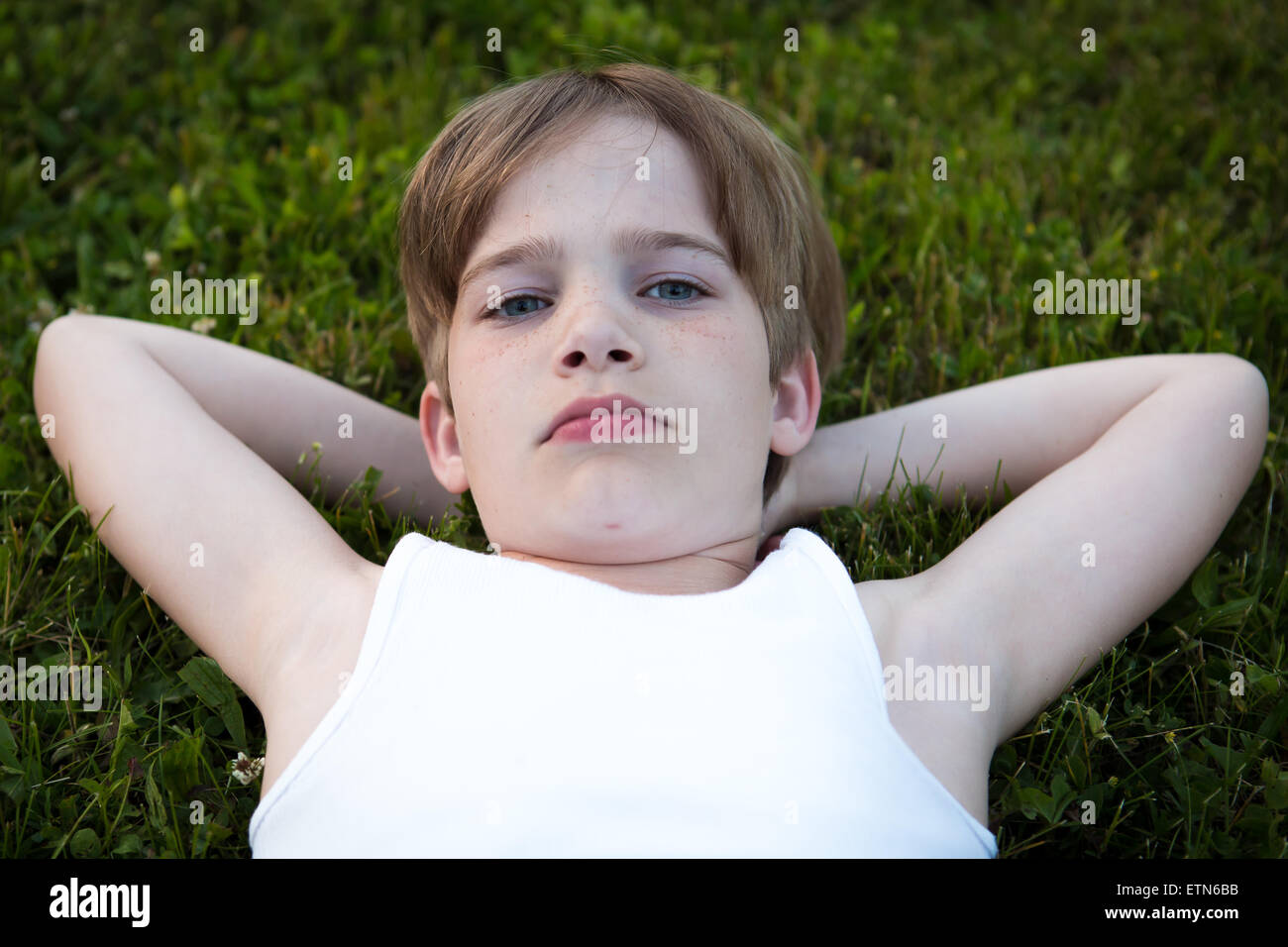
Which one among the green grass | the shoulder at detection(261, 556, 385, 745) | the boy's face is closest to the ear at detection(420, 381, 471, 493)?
the green grass

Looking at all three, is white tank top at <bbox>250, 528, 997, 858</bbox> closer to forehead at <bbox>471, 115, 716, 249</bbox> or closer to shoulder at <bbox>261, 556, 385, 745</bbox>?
shoulder at <bbox>261, 556, 385, 745</bbox>

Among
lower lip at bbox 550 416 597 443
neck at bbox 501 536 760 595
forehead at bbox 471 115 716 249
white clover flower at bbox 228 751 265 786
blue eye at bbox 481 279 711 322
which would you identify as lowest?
white clover flower at bbox 228 751 265 786

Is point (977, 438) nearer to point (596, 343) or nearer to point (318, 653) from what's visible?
point (596, 343)

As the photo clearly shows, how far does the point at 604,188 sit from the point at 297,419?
1095 millimetres

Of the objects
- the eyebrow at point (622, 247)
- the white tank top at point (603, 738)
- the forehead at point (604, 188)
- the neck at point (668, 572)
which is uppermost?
the forehead at point (604, 188)

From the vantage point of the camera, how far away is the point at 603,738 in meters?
1.99

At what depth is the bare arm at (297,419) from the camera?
296 cm

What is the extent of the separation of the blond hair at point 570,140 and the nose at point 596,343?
41cm

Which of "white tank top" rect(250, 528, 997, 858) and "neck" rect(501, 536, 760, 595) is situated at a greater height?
"neck" rect(501, 536, 760, 595)

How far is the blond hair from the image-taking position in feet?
8.79

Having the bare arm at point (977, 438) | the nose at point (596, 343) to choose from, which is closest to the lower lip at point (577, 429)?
the nose at point (596, 343)

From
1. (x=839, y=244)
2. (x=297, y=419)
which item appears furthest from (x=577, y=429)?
(x=839, y=244)

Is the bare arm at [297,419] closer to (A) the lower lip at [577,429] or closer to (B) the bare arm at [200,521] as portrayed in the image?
(B) the bare arm at [200,521]
